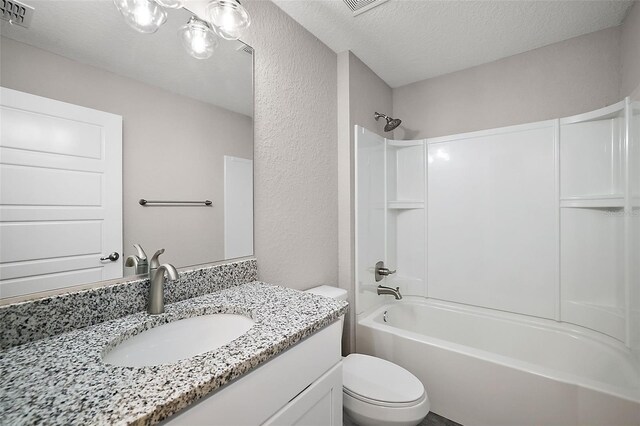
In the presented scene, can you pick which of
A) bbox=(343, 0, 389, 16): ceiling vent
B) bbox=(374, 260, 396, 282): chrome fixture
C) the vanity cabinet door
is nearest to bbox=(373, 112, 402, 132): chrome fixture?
bbox=(343, 0, 389, 16): ceiling vent

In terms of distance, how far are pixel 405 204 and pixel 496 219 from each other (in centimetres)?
72

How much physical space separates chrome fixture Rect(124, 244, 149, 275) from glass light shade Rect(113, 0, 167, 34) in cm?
81

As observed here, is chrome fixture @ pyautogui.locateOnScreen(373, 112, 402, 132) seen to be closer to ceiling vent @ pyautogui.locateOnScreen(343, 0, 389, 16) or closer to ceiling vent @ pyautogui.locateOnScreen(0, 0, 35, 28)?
ceiling vent @ pyautogui.locateOnScreen(343, 0, 389, 16)

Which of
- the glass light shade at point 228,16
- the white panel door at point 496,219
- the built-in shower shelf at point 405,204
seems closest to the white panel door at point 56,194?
the glass light shade at point 228,16

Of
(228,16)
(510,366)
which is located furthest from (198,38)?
(510,366)

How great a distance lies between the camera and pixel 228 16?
117 centimetres

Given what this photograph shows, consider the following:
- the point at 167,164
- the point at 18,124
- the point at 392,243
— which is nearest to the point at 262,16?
the point at 167,164

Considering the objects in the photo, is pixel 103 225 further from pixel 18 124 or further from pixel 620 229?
pixel 620 229

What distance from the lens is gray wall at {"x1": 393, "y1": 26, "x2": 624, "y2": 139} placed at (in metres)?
1.84

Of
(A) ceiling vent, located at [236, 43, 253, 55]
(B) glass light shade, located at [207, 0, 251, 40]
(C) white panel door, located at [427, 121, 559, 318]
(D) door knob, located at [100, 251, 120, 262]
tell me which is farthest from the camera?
(C) white panel door, located at [427, 121, 559, 318]

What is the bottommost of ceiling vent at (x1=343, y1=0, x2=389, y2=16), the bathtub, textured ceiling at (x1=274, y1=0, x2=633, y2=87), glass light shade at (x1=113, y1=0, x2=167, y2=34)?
the bathtub

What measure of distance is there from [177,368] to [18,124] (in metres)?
0.81

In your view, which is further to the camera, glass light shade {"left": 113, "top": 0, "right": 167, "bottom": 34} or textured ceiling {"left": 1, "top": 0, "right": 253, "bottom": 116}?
glass light shade {"left": 113, "top": 0, "right": 167, "bottom": 34}

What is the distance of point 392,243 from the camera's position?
2.54 meters
